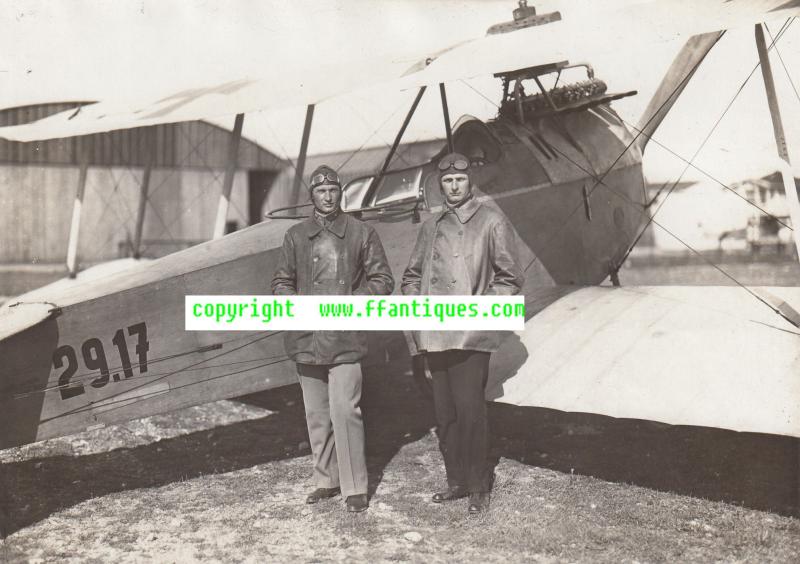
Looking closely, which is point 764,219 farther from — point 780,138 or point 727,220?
point 780,138

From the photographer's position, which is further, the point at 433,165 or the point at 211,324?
the point at 433,165

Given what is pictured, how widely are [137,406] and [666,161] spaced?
1217cm

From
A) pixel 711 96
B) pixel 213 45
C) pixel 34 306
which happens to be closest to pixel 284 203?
pixel 213 45

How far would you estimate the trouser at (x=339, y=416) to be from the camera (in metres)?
3.89

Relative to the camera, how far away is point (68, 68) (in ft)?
32.6

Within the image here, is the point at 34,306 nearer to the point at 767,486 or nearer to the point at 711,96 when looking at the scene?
the point at 767,486

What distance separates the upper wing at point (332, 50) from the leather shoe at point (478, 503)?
246 cm

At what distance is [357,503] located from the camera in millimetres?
3900

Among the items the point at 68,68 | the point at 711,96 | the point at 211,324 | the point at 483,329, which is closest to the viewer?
the point at 483,329

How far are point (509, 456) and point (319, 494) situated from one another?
157 cm

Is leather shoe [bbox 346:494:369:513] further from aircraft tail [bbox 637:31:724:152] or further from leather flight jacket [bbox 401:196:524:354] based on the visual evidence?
aircraft tail [bbox 637:31:724:152]

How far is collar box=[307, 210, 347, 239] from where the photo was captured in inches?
154

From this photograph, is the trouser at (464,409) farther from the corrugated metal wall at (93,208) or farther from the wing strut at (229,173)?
the corrugated metal wall at (93,208)

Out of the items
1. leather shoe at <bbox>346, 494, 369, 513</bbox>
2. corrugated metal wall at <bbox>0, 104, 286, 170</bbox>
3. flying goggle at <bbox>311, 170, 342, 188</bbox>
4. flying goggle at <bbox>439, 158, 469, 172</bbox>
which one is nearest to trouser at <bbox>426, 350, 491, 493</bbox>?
leather shoe at <bbox>346, 494, 369, 513</bbox>
